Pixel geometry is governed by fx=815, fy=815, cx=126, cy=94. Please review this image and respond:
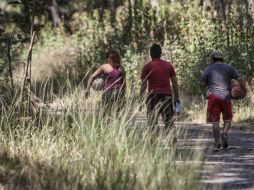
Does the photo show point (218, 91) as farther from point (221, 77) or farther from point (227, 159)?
point (227, 159)

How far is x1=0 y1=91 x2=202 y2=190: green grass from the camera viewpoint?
26.1 feet

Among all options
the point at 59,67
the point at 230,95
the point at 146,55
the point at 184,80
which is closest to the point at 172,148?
the point at 230,95

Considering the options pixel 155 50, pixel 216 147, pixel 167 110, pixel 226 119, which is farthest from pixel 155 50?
pixel 216 147

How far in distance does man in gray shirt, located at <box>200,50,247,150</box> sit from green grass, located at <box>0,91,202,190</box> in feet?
10.4

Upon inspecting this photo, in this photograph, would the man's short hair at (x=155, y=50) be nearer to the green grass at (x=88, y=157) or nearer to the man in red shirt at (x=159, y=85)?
the man in red shirt at (x=159, y=85)

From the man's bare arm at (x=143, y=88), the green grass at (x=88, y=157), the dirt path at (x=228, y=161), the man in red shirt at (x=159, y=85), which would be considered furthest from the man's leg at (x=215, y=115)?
the green grass at (x=88, y=157)

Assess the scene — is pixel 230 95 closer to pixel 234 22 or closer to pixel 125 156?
pixel 125 156

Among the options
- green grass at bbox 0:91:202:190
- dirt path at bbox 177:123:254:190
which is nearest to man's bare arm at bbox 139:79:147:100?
dirt path at bbox 177:123:254:190

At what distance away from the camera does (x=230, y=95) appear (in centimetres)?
1395

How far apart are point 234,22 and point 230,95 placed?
820cm

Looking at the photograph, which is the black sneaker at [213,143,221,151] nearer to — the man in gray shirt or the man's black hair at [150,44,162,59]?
the man in gray shirt

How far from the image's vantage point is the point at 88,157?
8.70m

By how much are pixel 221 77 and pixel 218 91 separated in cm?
25

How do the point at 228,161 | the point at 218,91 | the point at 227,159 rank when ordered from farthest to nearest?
the point at 218,91, the point at 227,159, the point at 228,161
